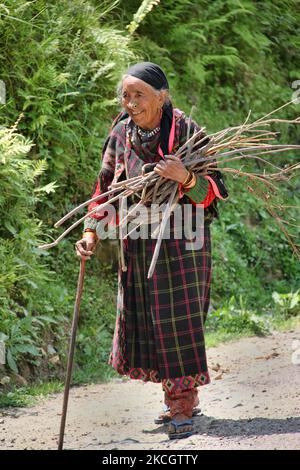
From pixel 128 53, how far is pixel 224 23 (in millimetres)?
2702

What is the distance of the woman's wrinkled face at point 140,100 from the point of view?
4227 millimetres

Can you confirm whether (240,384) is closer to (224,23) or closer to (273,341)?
(273,341)

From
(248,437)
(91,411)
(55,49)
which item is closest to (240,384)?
(91,411)

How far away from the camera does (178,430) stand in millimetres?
4359

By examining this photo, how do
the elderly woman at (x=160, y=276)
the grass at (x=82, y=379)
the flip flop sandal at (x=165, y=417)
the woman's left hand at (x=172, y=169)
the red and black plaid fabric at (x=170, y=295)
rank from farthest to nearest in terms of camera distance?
the grass at (x=82, y=379) < the flip flop sandal at (x=165, y=417) < the red and black plaid fabric at (x=170, y=295) < the elderly woman at (x=160, y=276) < the woman's left hand at (x=172, y=169)

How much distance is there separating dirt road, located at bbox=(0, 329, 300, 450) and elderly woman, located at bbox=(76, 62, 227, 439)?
0.65 ft

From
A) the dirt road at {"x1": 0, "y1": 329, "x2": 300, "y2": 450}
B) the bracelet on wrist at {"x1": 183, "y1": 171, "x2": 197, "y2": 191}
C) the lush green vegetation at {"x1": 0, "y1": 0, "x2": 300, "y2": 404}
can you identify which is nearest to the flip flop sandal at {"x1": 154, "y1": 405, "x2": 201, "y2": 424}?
the dirt road at {"x1": 0, "y1": 329, "x2": 300, "y2": 450}

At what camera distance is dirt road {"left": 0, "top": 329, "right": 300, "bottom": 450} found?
4.21 metres

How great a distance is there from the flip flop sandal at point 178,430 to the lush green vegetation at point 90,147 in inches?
57.6

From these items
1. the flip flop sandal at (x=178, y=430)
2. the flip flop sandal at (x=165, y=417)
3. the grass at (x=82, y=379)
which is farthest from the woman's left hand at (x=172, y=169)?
the grass at (x=82, y=379)

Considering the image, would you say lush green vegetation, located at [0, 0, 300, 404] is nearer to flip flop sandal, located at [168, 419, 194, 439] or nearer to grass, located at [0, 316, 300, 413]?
grass, located at [0, 316, 300, 413]

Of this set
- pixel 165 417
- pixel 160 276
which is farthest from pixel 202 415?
pixel 160 276

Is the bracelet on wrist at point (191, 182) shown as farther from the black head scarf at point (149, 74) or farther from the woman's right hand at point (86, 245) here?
the woman's right hand at point (86, 245)

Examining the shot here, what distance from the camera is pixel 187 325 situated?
4.47 m
